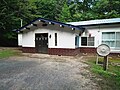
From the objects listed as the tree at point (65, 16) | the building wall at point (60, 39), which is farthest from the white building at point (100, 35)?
the tree at point (65, 16)

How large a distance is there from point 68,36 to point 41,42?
9.99ft

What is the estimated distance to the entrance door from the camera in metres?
14.4

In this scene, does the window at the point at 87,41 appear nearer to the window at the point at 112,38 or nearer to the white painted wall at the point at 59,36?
the window at the point at 112,38

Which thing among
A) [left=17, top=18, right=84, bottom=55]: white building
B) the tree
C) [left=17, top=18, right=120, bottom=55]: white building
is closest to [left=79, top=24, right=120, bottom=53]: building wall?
[left=17, top=18, right=120, bottom=55]: white building

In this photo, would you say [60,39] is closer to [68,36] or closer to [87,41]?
[68,36]

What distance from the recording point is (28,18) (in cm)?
2456

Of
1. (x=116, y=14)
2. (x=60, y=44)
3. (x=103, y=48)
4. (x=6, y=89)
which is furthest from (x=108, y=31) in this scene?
(x=116, y=14)

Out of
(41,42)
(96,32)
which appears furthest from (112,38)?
(41,42)

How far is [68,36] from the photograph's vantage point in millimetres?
13203

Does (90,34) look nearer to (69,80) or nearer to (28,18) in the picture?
(69,80)

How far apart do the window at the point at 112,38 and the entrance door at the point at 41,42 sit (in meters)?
5.62

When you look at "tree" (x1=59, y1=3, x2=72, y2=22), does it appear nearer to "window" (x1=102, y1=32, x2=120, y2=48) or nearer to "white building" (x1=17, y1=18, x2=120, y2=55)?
"white building" (x1=17, y1=18, x2=120, y2=55)

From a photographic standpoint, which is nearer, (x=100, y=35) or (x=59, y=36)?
(x=59, y=36)

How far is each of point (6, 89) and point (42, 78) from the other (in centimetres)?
169
